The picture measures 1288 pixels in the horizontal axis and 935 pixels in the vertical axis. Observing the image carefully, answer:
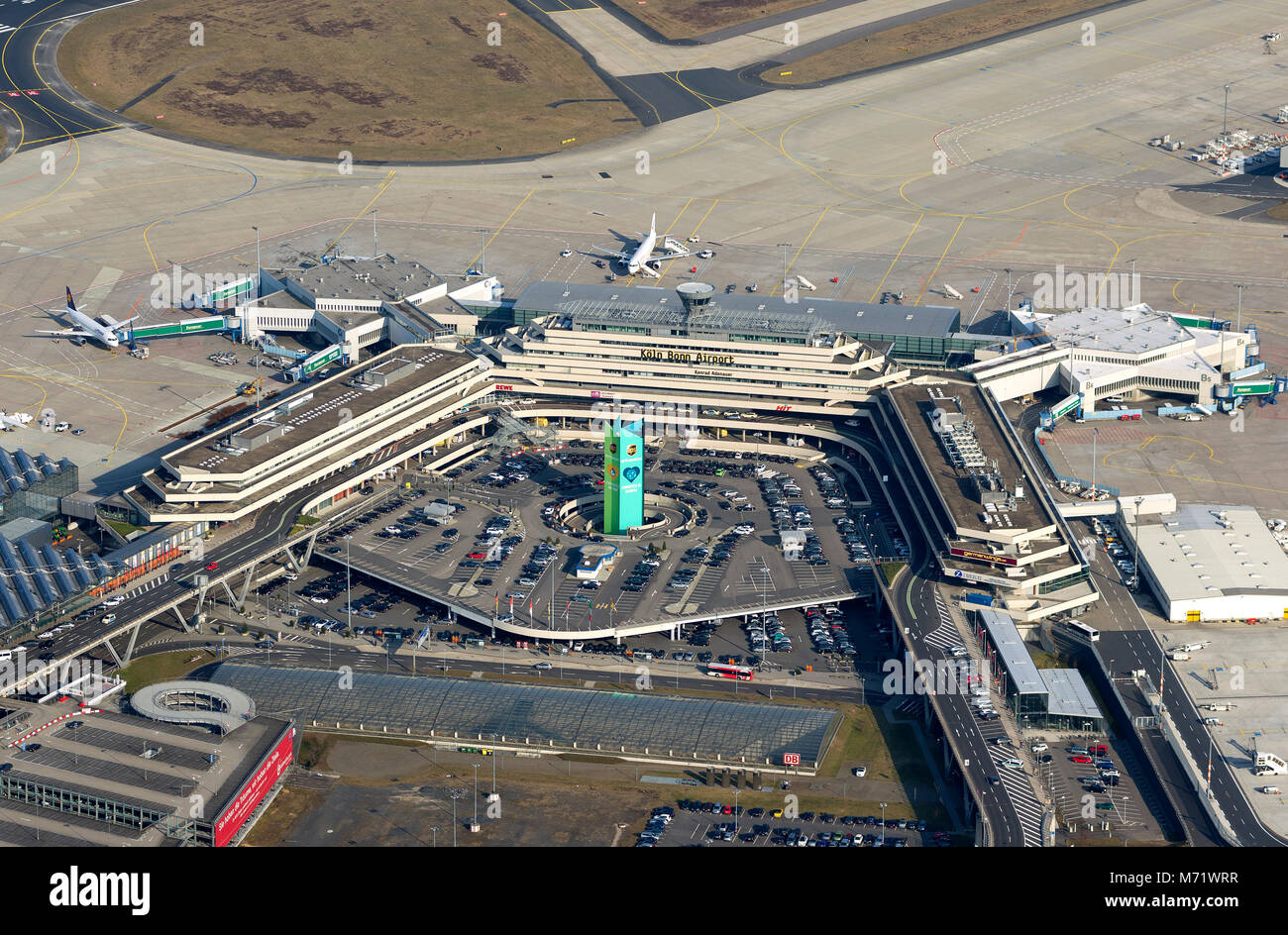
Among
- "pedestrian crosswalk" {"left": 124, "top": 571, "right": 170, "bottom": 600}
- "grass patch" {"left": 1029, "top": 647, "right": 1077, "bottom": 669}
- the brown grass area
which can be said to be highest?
"pedestrian crosswalk" {"left": 124, "top": 571, "right": 170, "bottom": 600}

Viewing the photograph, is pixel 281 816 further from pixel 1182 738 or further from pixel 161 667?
pixel 1182 738

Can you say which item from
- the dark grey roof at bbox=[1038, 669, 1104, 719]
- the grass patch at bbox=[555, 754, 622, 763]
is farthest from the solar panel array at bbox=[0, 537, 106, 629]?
the dark grey roof at bbox=[1038, 669, 1104, 719]

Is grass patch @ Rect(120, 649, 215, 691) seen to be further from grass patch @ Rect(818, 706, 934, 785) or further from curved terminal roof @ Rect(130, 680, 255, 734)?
grass patch @ Rect(818, 706, 934, 785)

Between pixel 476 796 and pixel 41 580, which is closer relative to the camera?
pixel 476 796

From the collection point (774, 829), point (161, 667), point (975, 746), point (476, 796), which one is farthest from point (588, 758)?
point (161, 667)

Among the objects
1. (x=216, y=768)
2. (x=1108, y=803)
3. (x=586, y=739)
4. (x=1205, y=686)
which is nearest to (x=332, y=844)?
(x=216, y=768)

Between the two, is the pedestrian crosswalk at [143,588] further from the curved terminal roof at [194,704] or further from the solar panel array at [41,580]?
the curved terminal roof at [194,704]

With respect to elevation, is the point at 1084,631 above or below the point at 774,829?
above
